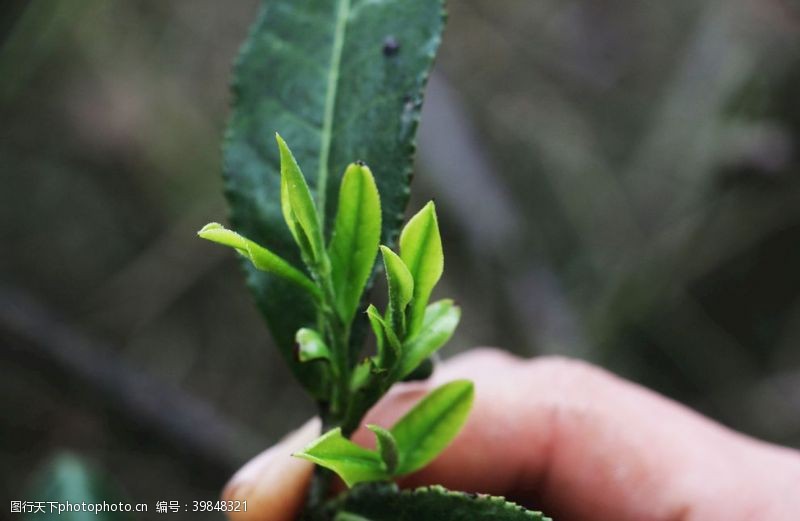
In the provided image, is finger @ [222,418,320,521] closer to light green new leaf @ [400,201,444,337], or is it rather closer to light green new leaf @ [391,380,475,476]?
light green new leaf @ [391,380,475,476]

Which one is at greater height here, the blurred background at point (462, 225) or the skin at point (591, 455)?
the blurred background at point (462, 225)

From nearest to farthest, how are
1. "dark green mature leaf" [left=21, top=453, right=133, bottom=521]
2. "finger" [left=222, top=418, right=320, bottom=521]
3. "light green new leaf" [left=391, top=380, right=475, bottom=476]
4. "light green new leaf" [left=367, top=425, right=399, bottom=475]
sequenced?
"light green new leaf" [left=367, top=425, right=399, bottom=475], "light green new leaf" [left=391, top=380, right=475, bottom=476], "finger" [left=222, top=418, right=320, bottom=521], "dark green mature leaf" [left=21, top=453, right=133, bottom=521]

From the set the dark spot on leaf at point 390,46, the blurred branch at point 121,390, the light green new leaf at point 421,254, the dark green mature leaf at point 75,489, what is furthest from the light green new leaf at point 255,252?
the blurred branch at point 121,390

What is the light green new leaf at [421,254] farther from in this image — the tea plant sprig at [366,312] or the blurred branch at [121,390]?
the blurred branch at [121,390]

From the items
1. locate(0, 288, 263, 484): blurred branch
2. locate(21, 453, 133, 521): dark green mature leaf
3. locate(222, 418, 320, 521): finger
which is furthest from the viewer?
locate(0, 288, 263, 484): blurred branch

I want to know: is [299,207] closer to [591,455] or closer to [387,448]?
[387,448]

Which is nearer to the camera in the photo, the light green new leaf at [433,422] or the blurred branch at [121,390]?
the light green new leaf at [433,422]

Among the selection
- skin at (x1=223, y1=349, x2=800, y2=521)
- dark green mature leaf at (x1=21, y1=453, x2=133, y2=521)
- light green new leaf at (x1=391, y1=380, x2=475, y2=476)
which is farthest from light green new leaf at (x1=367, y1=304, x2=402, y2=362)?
dark green mature leaf at (x1=21, y1=453, x2=133, y2=521)

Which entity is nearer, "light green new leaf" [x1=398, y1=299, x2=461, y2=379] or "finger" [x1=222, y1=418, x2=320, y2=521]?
"light green new leaf" [x1=398, y1=299, x2=461, y2=379]
